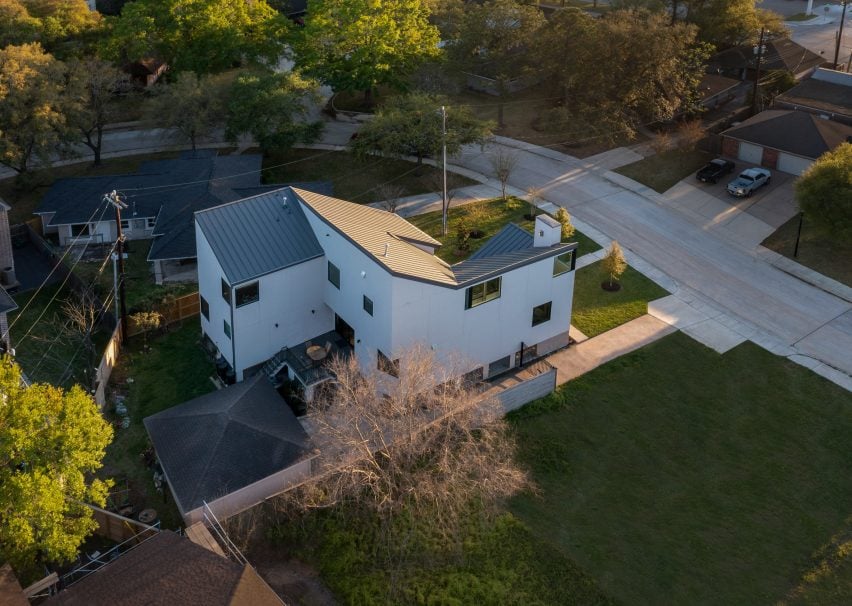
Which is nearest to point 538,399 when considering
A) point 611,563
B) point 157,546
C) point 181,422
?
point 611,563

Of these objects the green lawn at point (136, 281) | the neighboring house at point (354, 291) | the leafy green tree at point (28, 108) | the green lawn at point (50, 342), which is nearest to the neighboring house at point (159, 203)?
the green lawn at point (136, 281)

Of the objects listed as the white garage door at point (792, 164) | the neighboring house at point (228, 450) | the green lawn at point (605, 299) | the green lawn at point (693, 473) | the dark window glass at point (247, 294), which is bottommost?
the green lawn at point (693, 473)

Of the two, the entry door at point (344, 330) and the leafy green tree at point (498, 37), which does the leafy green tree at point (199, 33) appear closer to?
the leafy green tree at point (498, 37)

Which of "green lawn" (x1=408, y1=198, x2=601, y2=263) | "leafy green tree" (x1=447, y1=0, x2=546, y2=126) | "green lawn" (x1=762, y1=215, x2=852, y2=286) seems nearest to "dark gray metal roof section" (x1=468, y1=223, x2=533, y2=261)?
"green lawn" (x1=408, y1=198, x2=601, y2=263)

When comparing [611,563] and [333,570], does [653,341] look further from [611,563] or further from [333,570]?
[333,570]

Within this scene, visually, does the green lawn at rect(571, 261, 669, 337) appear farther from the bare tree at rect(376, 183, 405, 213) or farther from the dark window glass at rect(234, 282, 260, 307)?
the dark window glass at rect(234, 282, 260, 307)

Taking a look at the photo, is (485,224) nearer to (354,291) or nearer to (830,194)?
(354,291)
